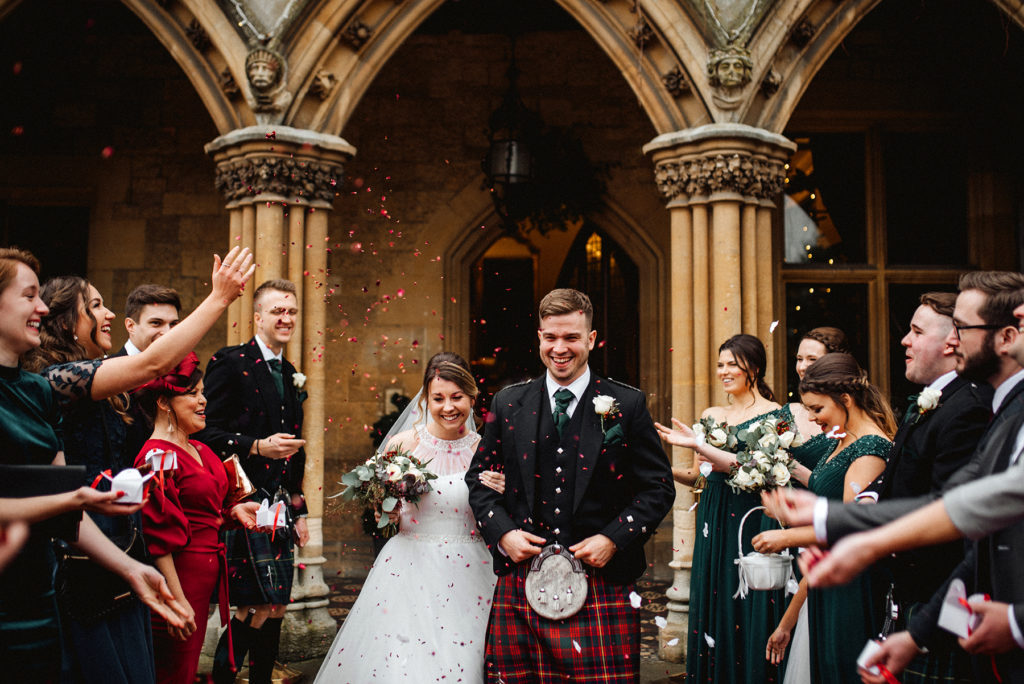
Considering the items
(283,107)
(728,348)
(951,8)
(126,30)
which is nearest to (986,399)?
(728,348)

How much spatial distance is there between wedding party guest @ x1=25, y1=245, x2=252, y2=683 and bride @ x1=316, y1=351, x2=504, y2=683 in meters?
1.15

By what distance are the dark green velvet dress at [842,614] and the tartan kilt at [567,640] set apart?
79 centimetres

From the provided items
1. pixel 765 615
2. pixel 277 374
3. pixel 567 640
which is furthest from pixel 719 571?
pixel 277 374

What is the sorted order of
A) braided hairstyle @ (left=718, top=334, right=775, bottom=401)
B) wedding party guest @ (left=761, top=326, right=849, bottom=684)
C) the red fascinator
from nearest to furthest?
the red fascinator → wedding party guest @ (left=761, top=326, right=849, bottom=684) → braided hairstyle @ (left=718, top=334, right=775, bottom=401)

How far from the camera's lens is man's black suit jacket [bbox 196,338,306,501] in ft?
15.3

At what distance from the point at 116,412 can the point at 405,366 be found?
5.30 meters

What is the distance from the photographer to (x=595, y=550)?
10.2 feet

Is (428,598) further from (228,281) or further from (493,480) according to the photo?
(228,281)

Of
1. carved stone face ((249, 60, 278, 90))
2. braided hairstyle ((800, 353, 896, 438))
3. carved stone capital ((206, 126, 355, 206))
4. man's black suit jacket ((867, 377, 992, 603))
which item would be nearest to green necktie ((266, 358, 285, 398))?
carved stone capital ((206, 126, 355, 206))

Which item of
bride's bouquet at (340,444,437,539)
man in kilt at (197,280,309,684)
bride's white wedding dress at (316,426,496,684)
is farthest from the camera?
man in kilt at (197,280,309,684)

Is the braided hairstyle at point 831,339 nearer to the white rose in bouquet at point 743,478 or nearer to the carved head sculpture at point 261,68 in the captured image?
the white rose in bouquet at point 743,478

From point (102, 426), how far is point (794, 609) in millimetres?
2780

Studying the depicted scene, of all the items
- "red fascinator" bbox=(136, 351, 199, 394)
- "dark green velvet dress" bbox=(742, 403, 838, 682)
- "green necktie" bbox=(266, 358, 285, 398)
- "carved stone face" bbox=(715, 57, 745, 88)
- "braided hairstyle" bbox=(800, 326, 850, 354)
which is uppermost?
"carved stone face" bbox=(715, 57, 745, 88)

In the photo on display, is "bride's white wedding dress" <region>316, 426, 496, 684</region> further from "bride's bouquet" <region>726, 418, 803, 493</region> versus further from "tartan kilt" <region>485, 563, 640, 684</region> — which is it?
"bride's bouquet" <region>726, 418, 803, 493</region>
